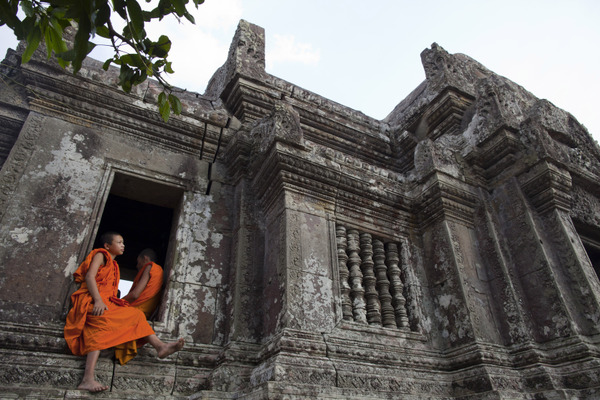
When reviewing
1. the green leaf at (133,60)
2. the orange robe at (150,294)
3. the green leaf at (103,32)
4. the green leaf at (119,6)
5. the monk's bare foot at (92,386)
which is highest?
the green leaf at (133,60)

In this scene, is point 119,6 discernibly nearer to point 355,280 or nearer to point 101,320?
point 101,320

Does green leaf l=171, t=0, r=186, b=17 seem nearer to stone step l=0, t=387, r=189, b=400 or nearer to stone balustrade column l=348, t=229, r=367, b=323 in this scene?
stone step l=0, t=387, r=189, b=400

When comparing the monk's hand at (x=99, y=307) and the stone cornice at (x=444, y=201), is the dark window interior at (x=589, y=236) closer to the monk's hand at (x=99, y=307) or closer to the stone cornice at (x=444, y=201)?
the stone cornice at (x=444, y=201)

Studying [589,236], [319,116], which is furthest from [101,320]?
[589,236]

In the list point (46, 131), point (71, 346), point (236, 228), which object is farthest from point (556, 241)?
point (46, 131)

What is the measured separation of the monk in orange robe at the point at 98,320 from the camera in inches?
136

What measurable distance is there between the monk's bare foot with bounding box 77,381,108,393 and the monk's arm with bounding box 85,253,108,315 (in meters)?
0.55

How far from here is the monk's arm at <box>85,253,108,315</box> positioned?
3635 mm

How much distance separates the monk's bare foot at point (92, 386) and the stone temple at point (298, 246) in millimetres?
61

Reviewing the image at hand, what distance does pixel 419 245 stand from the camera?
5.20 metres

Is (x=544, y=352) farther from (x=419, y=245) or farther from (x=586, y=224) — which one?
(x=586, y=224)

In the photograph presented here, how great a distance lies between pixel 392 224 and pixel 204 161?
2.37 meters

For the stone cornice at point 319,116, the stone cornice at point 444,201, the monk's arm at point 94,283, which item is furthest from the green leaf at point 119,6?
the stone cornice at point 444,201

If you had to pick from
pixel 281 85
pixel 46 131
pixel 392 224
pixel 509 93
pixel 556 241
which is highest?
pixel 281 85
